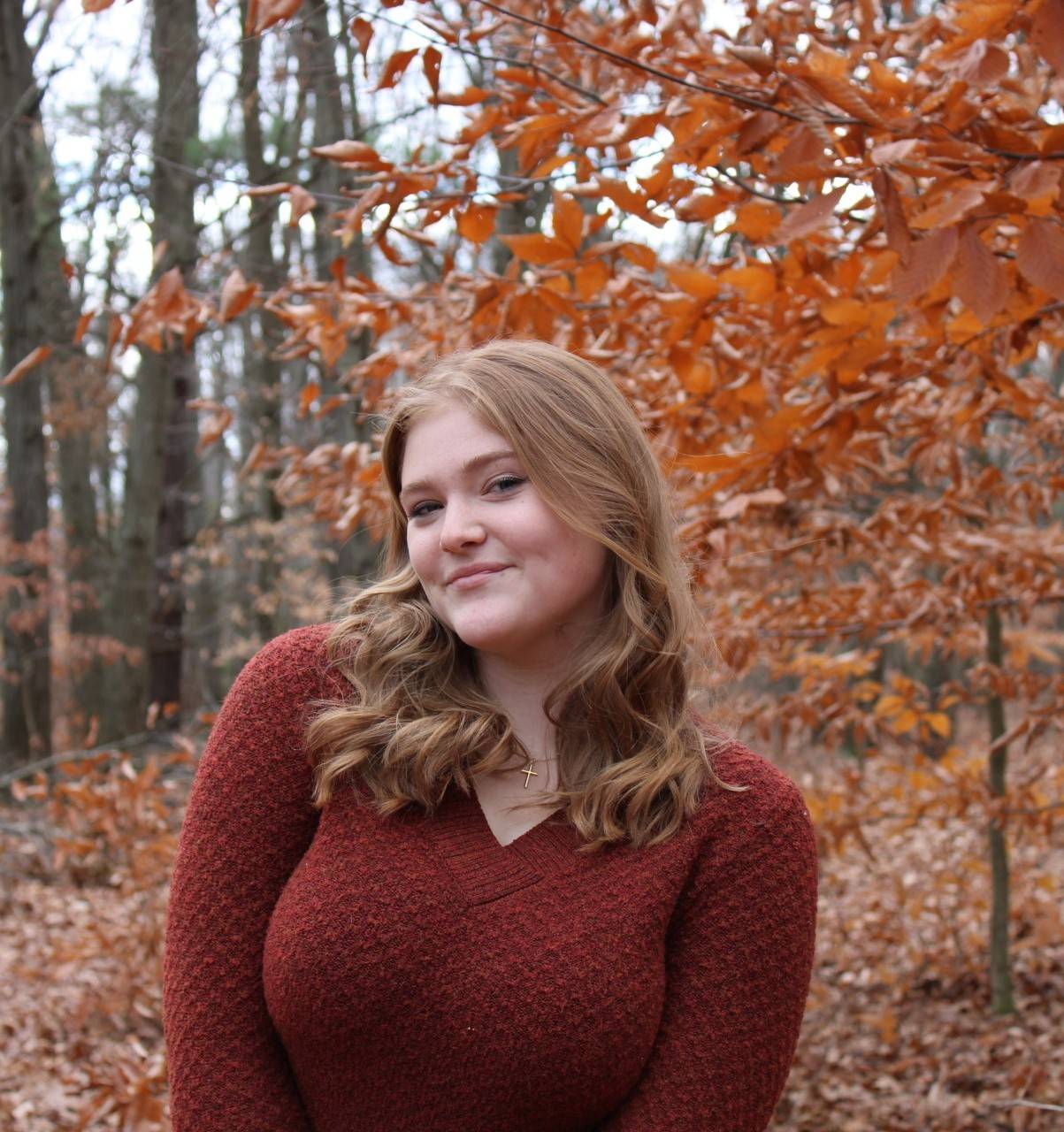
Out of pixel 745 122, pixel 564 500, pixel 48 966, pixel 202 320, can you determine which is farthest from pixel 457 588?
pixel 48 966

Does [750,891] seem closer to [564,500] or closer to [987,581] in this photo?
[564,500]

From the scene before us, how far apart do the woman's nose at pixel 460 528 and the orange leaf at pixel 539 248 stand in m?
0.74

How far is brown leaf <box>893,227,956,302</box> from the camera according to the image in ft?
4.77

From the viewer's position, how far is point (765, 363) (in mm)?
2570

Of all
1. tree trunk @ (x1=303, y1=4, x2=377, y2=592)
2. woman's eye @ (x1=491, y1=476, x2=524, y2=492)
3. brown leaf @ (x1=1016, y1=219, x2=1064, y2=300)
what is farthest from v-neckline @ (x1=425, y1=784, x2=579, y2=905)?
tree trunk @ (x1=303, y1=4, x2=377, y2=592)

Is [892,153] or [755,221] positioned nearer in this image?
[892,153]

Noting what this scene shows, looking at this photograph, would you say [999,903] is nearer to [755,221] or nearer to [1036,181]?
[755,221]

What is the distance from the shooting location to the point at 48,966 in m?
5.39

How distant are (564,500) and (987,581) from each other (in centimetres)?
212

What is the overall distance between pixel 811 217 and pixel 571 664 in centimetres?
75

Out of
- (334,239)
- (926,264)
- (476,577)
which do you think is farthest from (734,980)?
(334,239)

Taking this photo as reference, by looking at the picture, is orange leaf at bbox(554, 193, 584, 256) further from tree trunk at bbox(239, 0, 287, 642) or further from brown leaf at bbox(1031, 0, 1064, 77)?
tree trunk at bbox(239, 0, 287, 642)

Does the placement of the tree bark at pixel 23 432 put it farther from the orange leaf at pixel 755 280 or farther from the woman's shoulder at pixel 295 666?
the woman's shoulder at pixel 295 666

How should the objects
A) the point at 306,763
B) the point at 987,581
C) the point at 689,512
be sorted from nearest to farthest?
the point at 306,763 < the point at 689,512 < the point at 987,581
